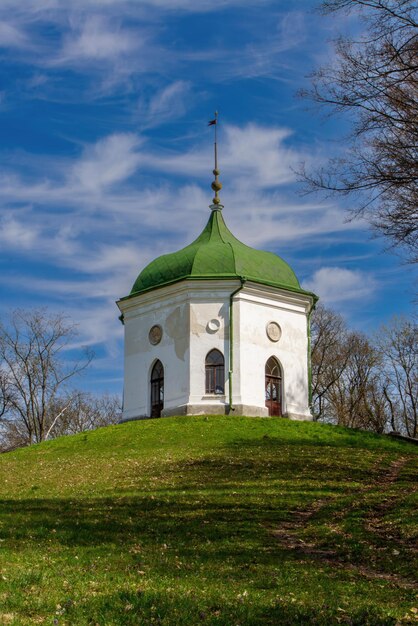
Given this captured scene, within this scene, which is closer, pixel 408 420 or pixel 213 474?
pixel 213 474

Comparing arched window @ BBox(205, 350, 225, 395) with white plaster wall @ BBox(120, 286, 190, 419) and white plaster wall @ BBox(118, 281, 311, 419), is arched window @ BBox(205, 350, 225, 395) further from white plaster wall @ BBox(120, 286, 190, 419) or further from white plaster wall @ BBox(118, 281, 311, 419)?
white plaster wall @ BBox(120, 286, 190, 419)

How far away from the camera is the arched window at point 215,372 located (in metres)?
33.4

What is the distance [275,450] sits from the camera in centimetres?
2530

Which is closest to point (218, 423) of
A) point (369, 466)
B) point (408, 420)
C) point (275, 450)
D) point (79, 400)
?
point (275, 450)

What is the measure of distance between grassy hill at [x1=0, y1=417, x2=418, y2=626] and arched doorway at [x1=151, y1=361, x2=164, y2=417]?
23.4 ft

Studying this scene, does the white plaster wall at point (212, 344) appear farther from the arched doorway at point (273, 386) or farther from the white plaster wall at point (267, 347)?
the arched doorway at point (273, 386)

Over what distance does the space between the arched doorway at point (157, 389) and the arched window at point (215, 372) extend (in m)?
2.38

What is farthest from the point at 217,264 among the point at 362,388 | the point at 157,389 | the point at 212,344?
the point at 362,388

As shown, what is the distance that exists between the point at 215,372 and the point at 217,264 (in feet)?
14.8

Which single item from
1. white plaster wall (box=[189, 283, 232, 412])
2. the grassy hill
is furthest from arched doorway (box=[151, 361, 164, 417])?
the grassy hill

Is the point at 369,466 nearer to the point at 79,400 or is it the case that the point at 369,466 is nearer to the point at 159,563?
the point at 159,563

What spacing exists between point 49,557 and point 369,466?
13135mm

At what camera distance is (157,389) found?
3525cm

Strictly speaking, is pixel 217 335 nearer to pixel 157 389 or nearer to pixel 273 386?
pixel 273 386
